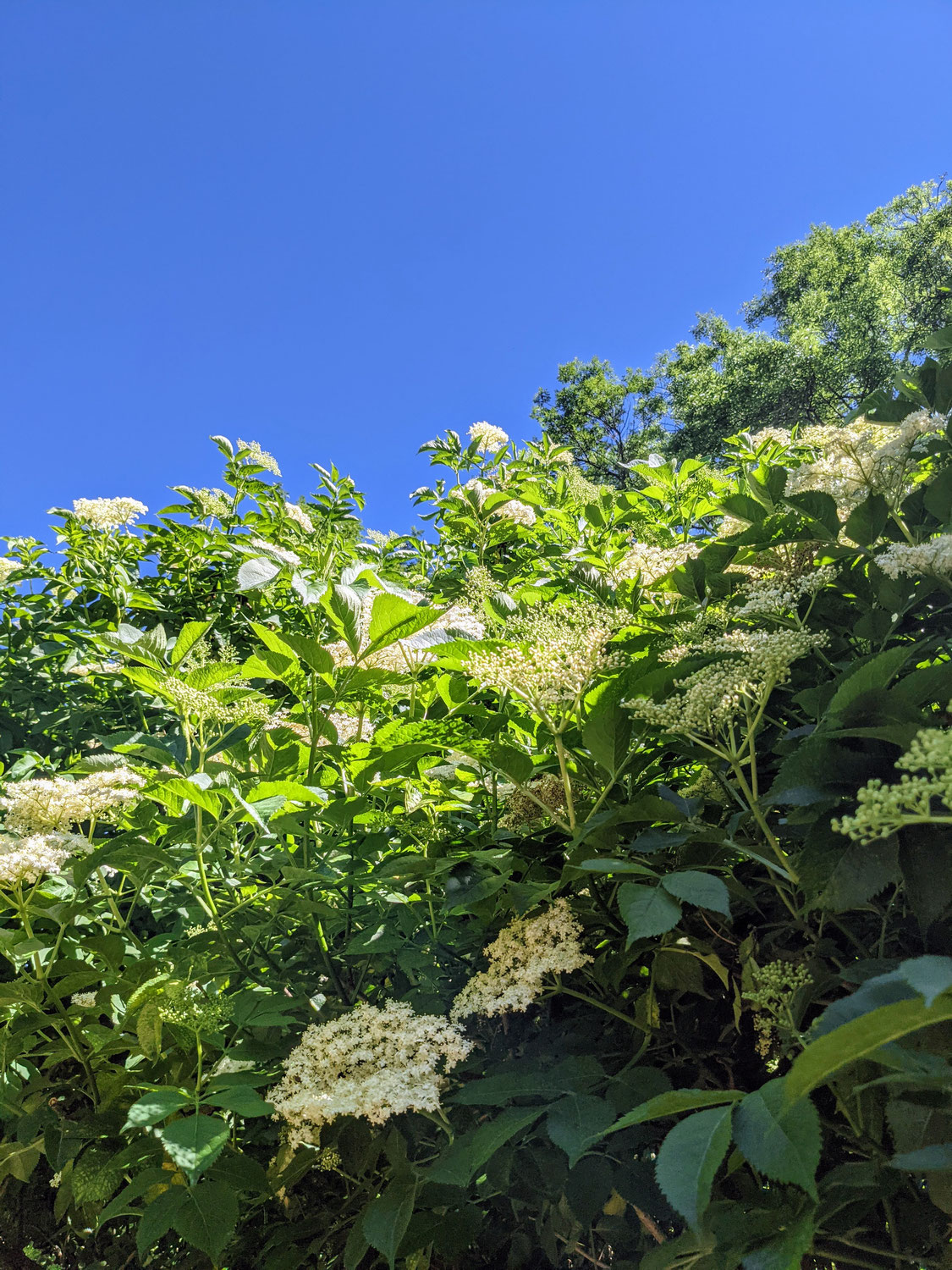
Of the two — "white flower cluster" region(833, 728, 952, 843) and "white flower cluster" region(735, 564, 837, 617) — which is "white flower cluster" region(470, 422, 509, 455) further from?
"white flower cluster" region(833, 728, 952, 843)

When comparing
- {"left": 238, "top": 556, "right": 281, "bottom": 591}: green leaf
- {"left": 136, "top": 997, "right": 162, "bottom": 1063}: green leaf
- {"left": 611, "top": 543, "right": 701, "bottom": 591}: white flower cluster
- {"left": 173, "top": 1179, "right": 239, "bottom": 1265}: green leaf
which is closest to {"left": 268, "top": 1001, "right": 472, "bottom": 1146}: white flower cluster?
{"left": 173, "top": 1179, "right": 239, "bottom": 1265}: green leaf

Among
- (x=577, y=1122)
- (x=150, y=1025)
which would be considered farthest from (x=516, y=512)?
(x=577, y=1122)

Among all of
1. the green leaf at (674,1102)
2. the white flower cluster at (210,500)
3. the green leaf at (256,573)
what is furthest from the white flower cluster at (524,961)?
the white flower cluster at (210,500)

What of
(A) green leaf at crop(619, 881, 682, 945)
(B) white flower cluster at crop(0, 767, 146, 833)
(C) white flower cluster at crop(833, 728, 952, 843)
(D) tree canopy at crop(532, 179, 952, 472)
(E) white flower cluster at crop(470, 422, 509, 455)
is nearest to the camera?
(C) white flower cluster at crop(833, 728, 952, 843)

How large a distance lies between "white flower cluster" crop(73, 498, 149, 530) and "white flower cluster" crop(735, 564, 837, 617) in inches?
97.5

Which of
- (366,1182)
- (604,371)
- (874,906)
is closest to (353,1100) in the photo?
(366,1182)

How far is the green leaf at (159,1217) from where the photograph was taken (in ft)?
3.84

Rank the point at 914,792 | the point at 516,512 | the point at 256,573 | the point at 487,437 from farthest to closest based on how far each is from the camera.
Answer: the point at 487,437
the point at 516,512
the point at 256,573
the point at 914,792

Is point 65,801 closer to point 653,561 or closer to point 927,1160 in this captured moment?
point 653,561

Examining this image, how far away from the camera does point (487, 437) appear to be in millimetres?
3391

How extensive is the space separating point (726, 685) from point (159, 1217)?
3.66 ft

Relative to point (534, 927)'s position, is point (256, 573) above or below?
above

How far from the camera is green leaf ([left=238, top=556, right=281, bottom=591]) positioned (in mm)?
1699

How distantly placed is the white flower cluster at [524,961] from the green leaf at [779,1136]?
0.37 metres
